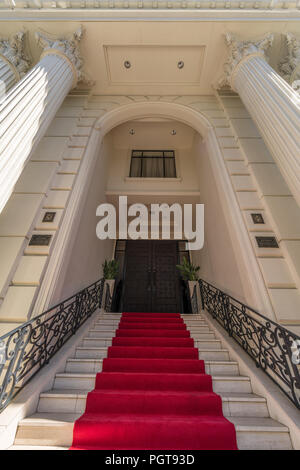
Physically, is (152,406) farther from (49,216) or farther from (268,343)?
(49,216)

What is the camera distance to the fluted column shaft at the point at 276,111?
300 cm

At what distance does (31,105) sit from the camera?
3.46m

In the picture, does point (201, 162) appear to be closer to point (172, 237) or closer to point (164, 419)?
point (172, 237)

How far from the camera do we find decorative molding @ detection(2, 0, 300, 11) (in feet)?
17.4

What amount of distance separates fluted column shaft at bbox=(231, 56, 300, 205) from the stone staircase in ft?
9.13

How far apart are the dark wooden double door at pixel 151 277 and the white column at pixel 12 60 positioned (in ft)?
20.7

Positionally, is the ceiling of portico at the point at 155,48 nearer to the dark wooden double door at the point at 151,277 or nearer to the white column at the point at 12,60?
the white column at the point at 12,60

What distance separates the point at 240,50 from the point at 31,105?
5.43m

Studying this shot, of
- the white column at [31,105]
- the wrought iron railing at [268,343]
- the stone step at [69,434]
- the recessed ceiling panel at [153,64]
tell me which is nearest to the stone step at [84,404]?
the stone step at [69,434]

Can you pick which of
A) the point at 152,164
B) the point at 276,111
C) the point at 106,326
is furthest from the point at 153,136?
the point at 106,326

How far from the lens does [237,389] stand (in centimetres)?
246

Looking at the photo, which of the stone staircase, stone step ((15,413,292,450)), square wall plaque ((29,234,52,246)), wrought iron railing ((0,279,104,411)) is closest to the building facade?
square wall plaque ((29,234,52,246))

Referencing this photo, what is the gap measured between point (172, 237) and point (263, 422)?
7017 millimetres
